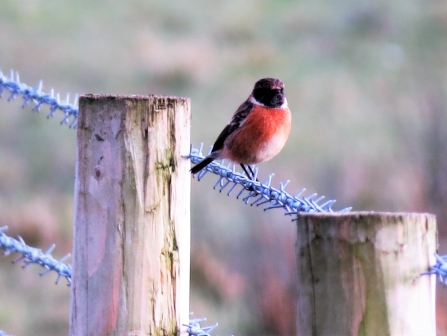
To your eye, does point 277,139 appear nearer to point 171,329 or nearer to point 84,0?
A: point 171,329

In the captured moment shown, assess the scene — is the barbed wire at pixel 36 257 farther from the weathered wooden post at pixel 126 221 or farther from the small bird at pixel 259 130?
the small bird at pixel 259 130

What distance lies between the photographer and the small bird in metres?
4.64

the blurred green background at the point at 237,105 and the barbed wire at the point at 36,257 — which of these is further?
the blurred green background at the point at 237,105

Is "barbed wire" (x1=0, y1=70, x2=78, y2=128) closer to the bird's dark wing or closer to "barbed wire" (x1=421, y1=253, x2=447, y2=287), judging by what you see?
the bird's dark wing

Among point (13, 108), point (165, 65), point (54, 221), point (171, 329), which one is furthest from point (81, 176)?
point (165, 65)

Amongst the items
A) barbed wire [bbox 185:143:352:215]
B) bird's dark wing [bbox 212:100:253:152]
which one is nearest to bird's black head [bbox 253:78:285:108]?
bird's dark wing [bbox 212:100:253:152]

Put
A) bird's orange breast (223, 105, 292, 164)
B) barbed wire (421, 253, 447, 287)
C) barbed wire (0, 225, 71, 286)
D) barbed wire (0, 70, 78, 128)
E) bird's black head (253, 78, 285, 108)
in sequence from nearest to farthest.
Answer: barbed wire (421, 253, 447, 287)
barbed wire (0, 225, 71, 286)
barbed wire (0, 70, 78, 128)
bird's orange breast (223, 105, 292, 164)
bird's black head (253, 78, 285, 108)

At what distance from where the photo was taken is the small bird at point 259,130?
464 cm

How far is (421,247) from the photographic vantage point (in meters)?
1.49

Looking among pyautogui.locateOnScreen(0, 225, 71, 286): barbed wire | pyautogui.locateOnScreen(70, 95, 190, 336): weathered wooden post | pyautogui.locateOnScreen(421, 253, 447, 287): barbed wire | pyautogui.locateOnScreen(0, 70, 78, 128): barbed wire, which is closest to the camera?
pyautogui.locateOnScreen(421, 253, 447, 287): barbed wire

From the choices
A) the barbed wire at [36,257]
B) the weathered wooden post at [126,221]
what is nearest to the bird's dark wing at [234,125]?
the barbed wire at [36,257]

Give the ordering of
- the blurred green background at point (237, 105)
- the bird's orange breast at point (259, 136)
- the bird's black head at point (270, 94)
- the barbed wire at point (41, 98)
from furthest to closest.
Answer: the blurred green background at point (237, 105) < the bird's black head at point (270, 94) < the bird's orange breast at point (259, 136) < the barbed wire at point (41, 98)

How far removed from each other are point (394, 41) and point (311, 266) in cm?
1759

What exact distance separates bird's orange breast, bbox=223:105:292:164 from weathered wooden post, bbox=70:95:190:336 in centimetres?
242
